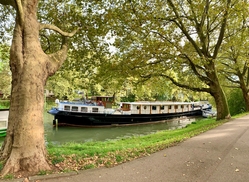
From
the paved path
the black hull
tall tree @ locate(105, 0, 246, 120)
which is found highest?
tall tree @ locate(105, 0, 246, 120)

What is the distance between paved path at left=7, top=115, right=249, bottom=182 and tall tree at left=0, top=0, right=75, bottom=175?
753 millimetres

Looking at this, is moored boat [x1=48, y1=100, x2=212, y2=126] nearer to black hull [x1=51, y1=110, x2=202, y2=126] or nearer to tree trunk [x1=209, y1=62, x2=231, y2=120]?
black hull [x1=51, y1=110, x2=202, y2=126]

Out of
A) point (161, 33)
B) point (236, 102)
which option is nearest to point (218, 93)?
point (161, 33)

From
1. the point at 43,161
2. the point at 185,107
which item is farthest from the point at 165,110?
the point at 43,161

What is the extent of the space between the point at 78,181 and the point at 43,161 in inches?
45.7

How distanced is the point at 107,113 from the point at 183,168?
18.4m

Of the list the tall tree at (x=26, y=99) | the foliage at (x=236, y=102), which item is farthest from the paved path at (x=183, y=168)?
the foliage at (x=236, y=102)

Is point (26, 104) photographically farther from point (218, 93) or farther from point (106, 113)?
point (106, 113)

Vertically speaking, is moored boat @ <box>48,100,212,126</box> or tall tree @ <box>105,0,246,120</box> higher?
tall tree @ <box>105,0,246,120</box>

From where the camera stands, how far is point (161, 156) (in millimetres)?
6055

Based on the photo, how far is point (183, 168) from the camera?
5.05m

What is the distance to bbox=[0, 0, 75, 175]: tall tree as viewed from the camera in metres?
4.75

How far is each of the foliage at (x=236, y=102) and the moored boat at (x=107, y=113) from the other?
29.5 feet

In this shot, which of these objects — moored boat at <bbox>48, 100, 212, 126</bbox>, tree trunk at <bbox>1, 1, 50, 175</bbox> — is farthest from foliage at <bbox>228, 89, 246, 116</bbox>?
tree trunk at <bbox>1, 1, 50, 175</bbox>
